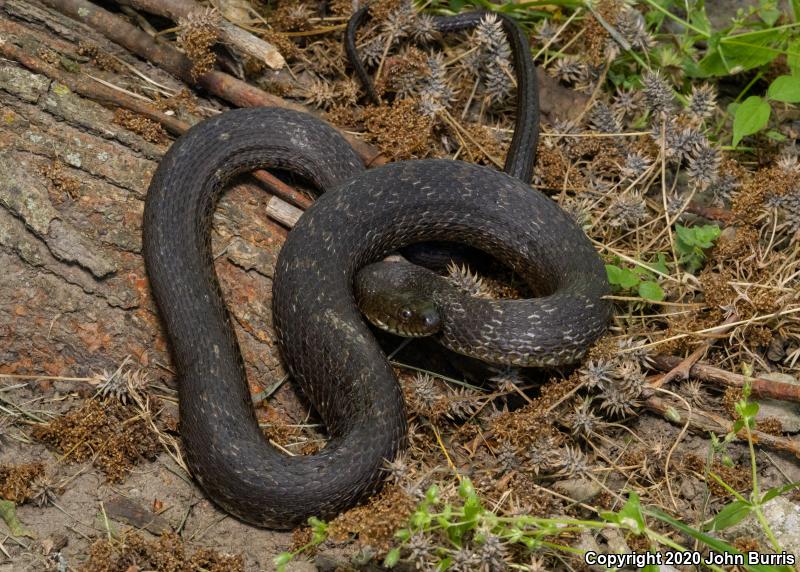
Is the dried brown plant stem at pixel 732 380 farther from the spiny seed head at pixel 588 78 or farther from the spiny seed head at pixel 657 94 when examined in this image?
the spiny seed head at pixel 588 78

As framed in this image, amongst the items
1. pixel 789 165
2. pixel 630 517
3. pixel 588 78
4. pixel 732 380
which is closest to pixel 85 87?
pixel 588 78

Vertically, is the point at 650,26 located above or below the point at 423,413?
above

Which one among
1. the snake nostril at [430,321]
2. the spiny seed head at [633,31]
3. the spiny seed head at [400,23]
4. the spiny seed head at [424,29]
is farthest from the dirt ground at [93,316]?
the spiny seed head at [633,31]

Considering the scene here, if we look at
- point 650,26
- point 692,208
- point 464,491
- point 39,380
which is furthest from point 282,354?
point 650,26

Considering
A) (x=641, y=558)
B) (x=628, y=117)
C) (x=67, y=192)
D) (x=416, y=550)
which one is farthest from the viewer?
(x=628, y=117)

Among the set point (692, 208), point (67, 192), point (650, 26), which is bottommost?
point (67, 192)

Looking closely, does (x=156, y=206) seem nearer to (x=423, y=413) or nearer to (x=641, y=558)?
(x=423, y=413)

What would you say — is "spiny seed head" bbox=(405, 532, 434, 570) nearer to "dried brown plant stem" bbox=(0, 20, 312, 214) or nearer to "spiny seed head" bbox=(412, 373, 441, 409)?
"spiny seed head" bbox=(412, 373, 441, 409)
